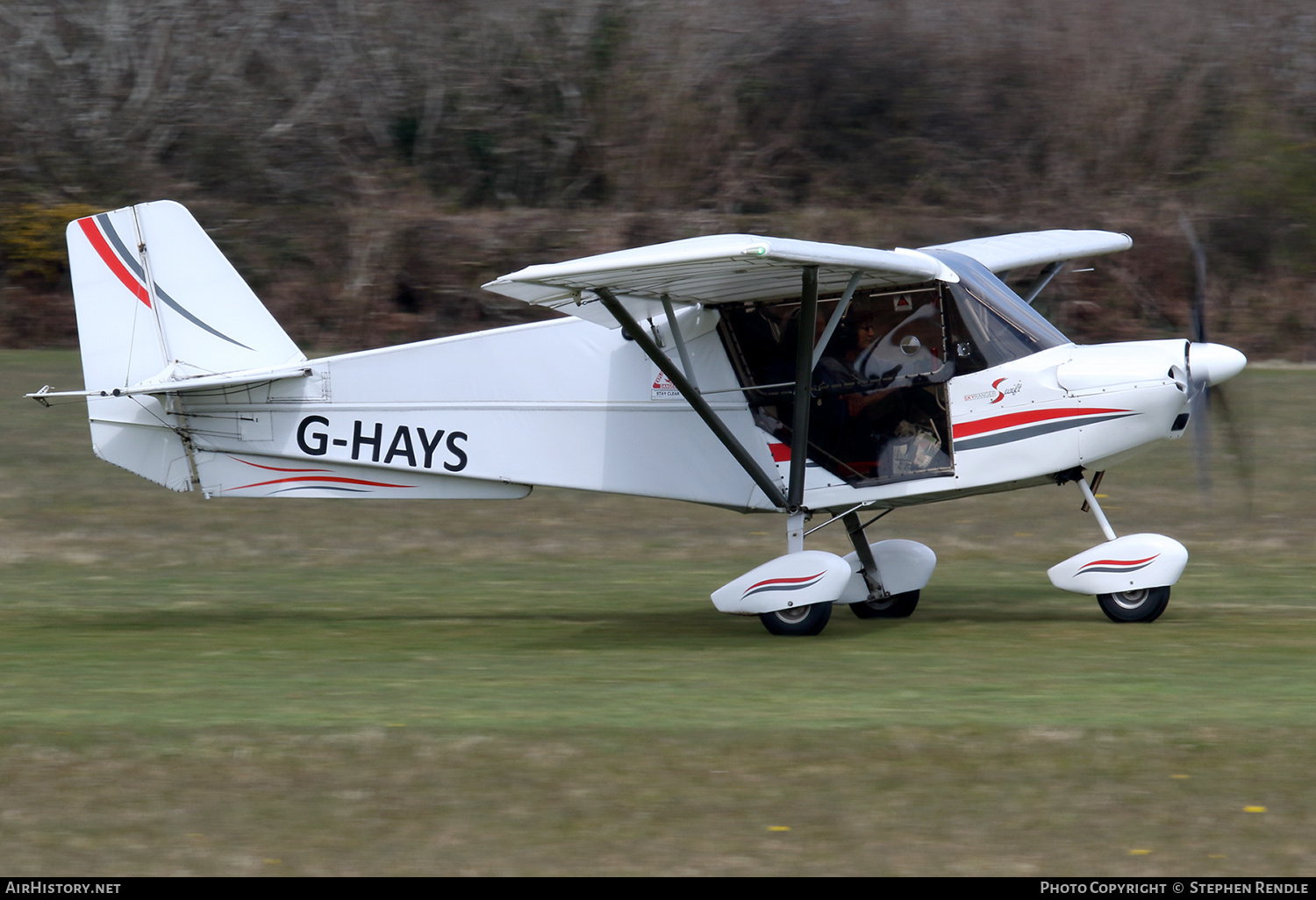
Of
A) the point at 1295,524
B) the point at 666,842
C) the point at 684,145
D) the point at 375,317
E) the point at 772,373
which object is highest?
the point at 684,145

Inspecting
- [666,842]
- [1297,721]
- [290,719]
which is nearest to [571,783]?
[666,842]

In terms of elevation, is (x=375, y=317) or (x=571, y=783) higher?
(x=375, y=317)

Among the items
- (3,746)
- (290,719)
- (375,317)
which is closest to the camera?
(3,746)

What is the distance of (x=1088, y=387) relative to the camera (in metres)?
9.53

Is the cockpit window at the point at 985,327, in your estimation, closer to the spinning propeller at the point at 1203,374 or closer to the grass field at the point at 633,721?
the spinning propeller at the point at 1203,374

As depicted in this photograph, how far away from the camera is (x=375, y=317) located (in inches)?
991

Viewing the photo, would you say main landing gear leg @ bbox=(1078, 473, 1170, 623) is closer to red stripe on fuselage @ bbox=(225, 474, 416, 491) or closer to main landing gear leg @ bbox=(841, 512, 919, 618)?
main landing gear leg @ bbox=(841, 512, 919, 618)

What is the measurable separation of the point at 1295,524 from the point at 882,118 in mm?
17669

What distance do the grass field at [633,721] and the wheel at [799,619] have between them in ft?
0.41

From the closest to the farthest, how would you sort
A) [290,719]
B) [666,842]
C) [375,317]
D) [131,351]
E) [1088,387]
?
1. [666,842]
2. [290,719]
3. [1088,387]
4. [131,351]
5. [375,317]

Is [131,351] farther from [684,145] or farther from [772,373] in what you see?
[684,145]

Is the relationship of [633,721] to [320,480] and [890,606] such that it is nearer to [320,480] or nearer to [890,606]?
[890,606]

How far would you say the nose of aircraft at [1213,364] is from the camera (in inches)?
372

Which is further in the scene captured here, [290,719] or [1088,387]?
[1088,387]
